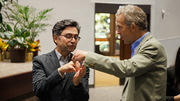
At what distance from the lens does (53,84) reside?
1731 mm

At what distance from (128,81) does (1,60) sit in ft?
10.1

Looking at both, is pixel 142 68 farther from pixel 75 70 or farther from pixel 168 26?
pixel 168 26

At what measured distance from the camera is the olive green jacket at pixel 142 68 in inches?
54.2

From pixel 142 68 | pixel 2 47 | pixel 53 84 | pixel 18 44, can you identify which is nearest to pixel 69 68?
pixel 53 84

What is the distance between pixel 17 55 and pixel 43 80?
225cm

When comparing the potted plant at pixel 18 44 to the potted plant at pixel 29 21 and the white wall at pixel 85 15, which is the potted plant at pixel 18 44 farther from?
the white wall at pixel 85 15

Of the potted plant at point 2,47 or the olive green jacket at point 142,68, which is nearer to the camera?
the olive green jacket at point 142,68

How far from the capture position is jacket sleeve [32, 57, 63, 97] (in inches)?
67.6

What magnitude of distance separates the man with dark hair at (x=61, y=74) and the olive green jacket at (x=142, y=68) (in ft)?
1.06

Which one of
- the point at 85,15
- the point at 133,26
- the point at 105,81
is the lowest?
the point at 105,81

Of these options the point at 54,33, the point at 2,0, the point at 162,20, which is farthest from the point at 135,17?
the point at 162,20

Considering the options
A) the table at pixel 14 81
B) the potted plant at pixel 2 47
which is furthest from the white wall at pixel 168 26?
the table at pixel 14 81

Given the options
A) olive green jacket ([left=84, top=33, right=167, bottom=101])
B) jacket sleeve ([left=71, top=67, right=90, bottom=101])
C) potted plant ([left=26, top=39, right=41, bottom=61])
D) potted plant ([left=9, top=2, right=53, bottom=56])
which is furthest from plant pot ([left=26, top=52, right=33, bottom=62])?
olive green jacket ([left=84, top=33, right=167, bottom=101])

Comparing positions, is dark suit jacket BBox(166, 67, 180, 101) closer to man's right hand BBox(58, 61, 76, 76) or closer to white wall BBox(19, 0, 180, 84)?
man's right hand BBox(58, 61, 76, 76)
